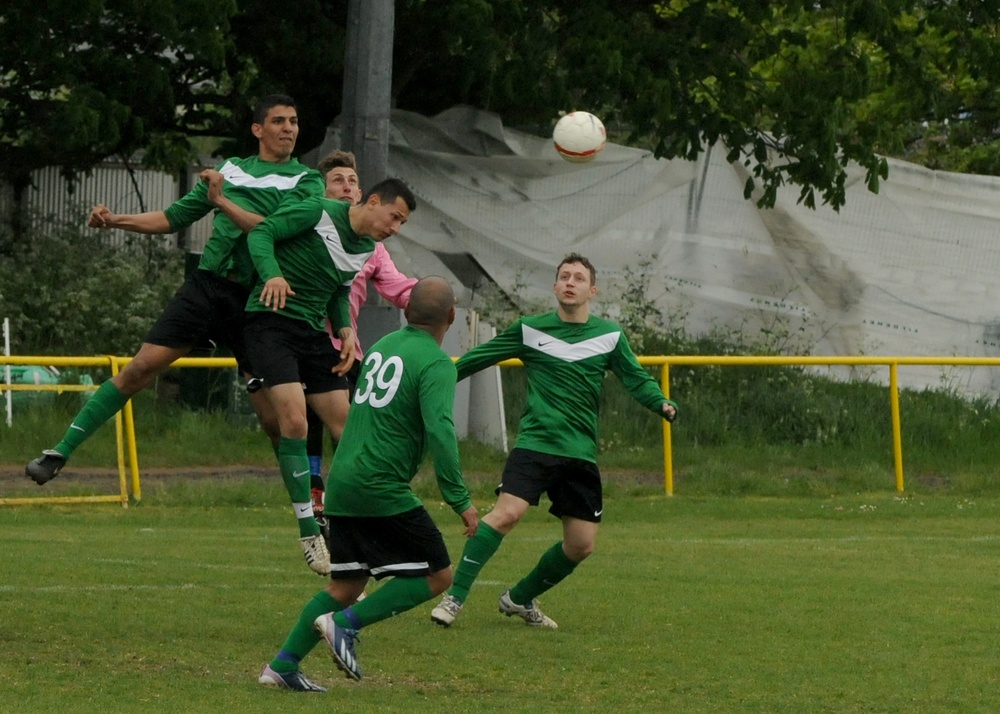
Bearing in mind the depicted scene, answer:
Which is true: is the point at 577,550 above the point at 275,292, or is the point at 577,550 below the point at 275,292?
below

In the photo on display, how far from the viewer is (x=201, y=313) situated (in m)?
8.72

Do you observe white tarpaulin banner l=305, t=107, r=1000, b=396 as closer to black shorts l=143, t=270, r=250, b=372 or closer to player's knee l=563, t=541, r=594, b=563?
black shorts l=143, t=270, r=250, b=372

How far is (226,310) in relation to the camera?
876 cm

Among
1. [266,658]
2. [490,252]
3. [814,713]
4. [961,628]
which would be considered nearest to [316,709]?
[266,658]

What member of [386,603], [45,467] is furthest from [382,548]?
[45,467]

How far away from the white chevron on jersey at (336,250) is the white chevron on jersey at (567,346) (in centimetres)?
90

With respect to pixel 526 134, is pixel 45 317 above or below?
below

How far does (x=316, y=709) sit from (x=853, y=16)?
46.1ft

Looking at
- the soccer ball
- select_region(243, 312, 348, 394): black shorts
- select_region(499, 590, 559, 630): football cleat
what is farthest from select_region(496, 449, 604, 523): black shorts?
the soccer ball

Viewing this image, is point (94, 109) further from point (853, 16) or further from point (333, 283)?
point (333, 283)

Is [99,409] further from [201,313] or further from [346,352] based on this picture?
[346,352]

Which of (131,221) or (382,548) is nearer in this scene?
(382,548)

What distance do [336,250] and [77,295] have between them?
34.7 ft

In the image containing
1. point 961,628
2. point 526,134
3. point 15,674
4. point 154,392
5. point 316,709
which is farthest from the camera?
point 526,134
